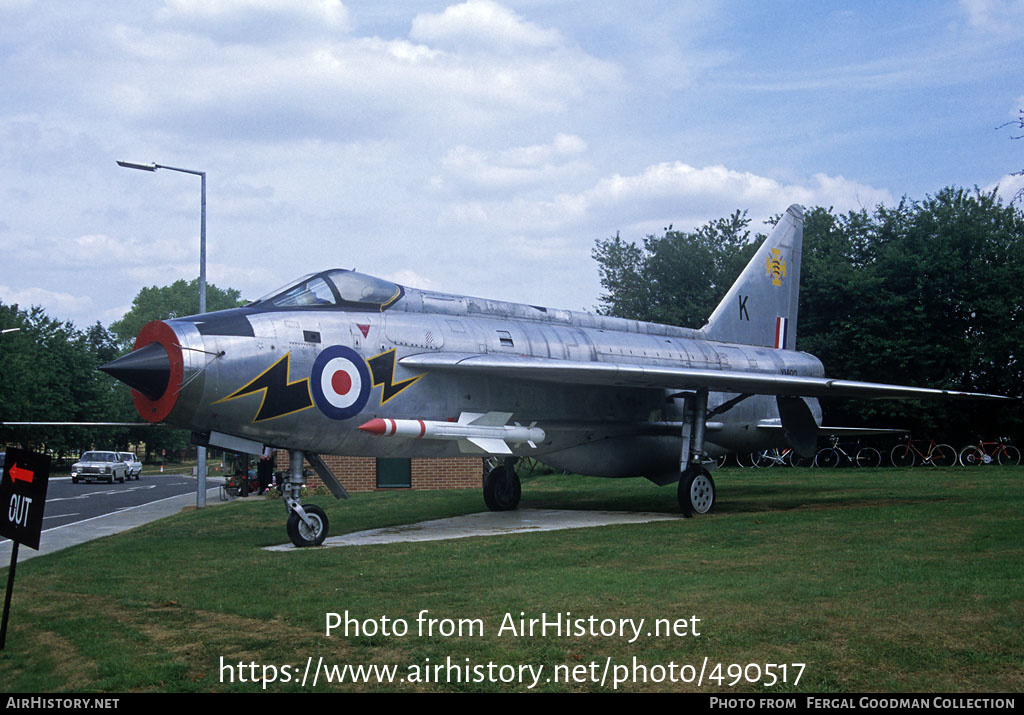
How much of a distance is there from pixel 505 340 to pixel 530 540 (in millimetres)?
3897

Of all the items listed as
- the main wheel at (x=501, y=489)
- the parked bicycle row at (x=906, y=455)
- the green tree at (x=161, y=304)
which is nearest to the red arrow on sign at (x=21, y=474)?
the main wheel at (x=501, y=489)

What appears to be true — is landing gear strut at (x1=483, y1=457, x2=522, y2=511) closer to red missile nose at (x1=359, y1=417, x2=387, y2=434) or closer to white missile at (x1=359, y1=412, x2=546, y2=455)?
white missile at (x1=359, y1=412, x2=546, y2=455)

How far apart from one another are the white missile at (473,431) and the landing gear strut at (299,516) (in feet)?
3.36

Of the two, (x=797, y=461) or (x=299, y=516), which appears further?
(x=797, y=461)

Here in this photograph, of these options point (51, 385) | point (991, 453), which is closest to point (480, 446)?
point (991, 453)

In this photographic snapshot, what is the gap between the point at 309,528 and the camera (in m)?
11.6

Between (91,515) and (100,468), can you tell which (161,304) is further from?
(91,515)

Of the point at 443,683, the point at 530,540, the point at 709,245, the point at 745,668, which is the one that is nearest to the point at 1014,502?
the point at 530,540

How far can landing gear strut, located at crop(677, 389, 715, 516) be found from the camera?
14344 millimetres

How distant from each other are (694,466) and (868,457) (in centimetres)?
1940

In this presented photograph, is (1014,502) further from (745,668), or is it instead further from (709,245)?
(709,245)

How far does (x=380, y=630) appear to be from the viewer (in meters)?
6.32

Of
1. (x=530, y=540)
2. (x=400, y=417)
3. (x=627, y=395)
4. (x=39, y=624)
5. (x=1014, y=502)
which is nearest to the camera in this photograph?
(x=39, y=624)

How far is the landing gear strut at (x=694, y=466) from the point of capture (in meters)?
14.3
